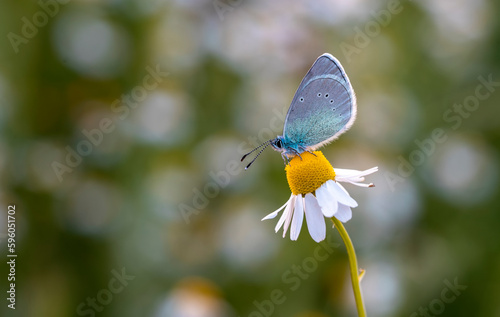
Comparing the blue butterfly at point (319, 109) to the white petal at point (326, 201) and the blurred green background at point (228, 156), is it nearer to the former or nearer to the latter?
the white petal at point (326, 201)

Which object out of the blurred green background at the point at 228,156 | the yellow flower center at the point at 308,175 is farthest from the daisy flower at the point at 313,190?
the blurred green background at the point at 228,156

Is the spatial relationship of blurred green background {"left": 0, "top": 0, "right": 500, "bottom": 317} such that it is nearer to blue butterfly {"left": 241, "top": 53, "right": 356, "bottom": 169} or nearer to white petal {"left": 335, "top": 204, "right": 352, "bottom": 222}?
blue butterfly {"left": 241, "top": 53, "right": 356, "bottom": 169}

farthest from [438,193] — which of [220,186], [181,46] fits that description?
[181,46]

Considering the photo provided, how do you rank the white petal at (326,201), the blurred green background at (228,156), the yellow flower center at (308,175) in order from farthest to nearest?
the blurred green background at (228,156) < the yellow flower center at (308,175) < the white petal at (326,201)

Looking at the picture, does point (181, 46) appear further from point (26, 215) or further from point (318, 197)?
point (318, 197)

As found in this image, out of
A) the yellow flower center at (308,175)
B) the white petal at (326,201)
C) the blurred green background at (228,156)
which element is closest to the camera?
the white petal at (326,201)

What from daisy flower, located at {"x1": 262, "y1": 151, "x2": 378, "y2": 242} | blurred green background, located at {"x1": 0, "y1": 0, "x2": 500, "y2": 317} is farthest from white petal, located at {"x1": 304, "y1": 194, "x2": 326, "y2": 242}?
blurred green background, located at {"x1": 0, "y1": 0, "x2": 500, "y2": 317}

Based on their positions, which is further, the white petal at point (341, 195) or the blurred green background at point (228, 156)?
the blurred green background at point (228, 156)

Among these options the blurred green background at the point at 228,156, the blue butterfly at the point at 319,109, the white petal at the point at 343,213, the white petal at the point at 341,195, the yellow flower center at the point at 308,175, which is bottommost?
the white petal at the point at 343,213
